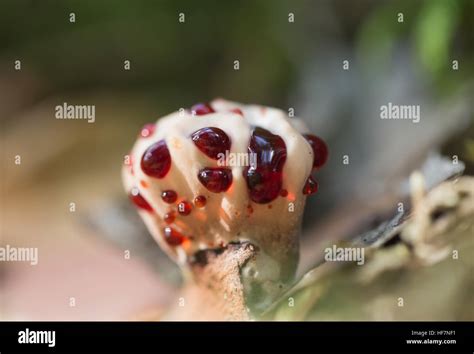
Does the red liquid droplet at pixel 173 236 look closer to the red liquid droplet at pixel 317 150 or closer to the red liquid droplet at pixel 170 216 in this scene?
the red liquid droplet at pixel 170 216

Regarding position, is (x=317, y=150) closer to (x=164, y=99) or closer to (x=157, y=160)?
(x=157, y=160)

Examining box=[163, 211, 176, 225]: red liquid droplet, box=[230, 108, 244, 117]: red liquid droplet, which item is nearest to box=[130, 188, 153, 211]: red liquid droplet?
box=[163, 211, 176, 225]: red liquid droplet

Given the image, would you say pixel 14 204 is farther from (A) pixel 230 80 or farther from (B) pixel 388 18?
(B) pixel 388 18

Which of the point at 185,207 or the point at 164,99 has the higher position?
the point at 164,99

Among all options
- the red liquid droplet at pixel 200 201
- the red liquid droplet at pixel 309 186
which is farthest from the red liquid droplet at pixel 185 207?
the red liquid droplet at pixel 309 186

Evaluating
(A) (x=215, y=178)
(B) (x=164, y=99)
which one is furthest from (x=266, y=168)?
(B) (x=164, y=99)
